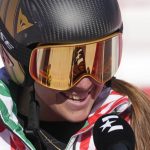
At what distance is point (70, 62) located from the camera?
166cm

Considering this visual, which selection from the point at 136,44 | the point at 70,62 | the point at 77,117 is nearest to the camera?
the point at 70,62

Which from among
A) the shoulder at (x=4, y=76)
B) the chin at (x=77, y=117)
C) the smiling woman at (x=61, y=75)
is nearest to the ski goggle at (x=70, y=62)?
the smiling woman at (x=61, y=75)

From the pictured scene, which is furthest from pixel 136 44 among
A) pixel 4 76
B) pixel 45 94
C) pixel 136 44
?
pixel 45 94

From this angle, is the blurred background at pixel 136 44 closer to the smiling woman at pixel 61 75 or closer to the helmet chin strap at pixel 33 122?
the smiling woman at pixel 61 75

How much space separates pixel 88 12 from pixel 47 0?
0.13 m

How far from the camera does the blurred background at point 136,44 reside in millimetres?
3146


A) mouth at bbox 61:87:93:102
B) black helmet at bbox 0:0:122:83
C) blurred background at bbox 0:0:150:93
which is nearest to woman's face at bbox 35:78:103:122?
mouth at bbox 61:87:93:102

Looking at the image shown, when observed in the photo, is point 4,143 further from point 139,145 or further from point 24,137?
point 139,145

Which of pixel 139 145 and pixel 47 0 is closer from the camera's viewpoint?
pixel 47 0

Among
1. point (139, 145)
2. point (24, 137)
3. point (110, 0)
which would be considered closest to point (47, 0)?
point (110, 0)

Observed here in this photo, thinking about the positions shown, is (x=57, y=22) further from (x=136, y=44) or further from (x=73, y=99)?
(x=136, y=44)

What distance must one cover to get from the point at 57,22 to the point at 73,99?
250 mm

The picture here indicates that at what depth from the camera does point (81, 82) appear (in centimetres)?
171

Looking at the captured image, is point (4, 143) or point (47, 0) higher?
point (47, 0)
